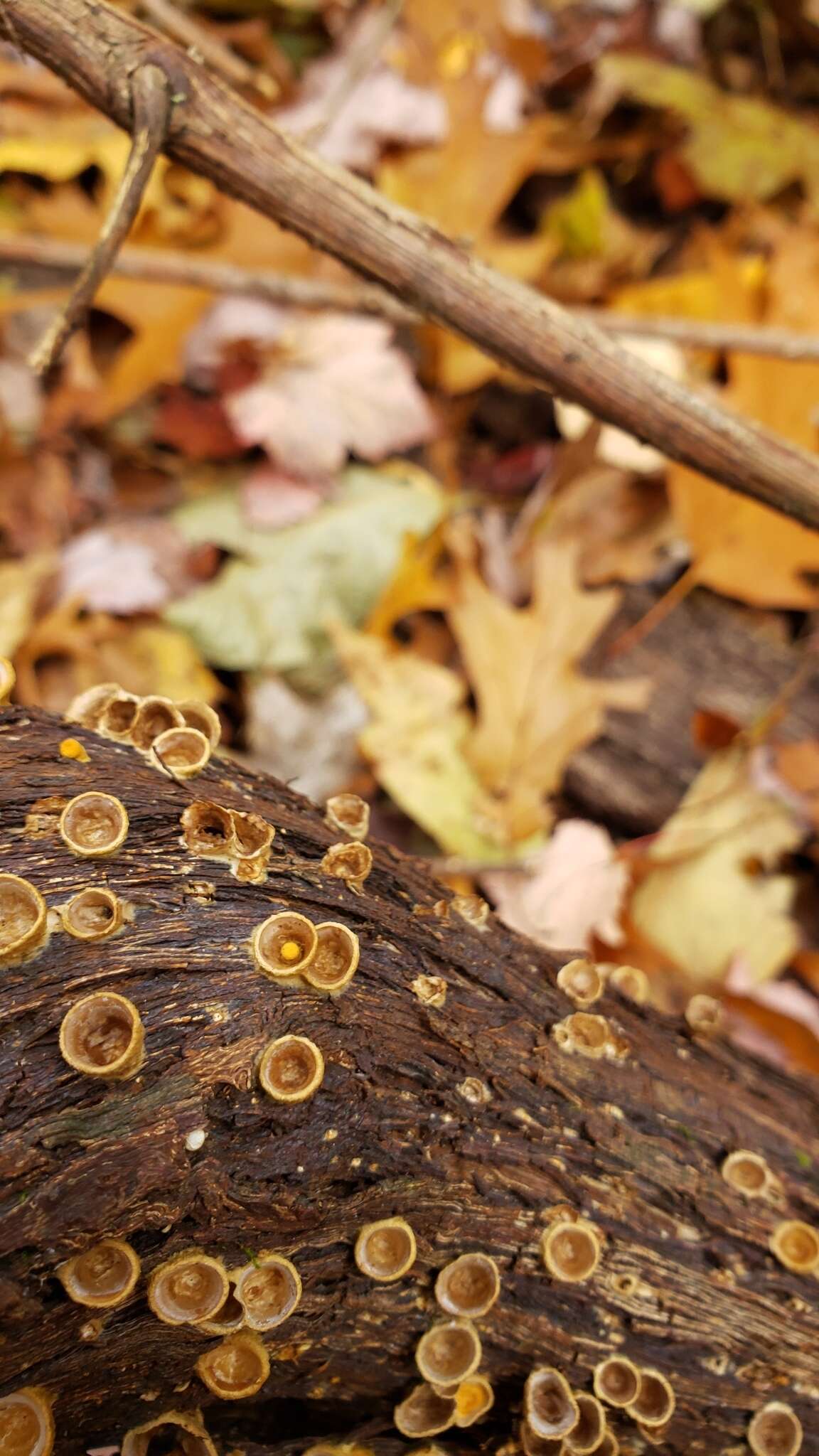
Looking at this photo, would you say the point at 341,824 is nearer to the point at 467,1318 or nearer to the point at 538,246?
the point at 467,1318

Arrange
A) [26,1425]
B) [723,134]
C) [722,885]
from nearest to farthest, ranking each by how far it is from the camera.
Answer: [26,1425] → [722,885] → [723,134]

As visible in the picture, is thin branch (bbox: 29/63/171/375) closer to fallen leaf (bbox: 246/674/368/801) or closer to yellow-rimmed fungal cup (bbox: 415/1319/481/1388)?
fallen leaf (bbox: 246/674/368/801)

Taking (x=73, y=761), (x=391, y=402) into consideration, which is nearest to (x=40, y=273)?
(x=391, y=402)

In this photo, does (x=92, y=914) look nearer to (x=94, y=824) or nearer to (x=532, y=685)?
(x=94, y=824)

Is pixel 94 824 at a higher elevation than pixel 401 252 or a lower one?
lower

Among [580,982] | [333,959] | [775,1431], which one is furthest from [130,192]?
[775,1431]

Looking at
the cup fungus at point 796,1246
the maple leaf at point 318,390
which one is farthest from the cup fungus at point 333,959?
the maple leaf at point 318,390

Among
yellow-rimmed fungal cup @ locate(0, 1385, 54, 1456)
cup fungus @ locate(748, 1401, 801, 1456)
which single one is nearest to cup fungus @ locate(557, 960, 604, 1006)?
cup fungus @ locate(748, 1401, 801, 1456)
